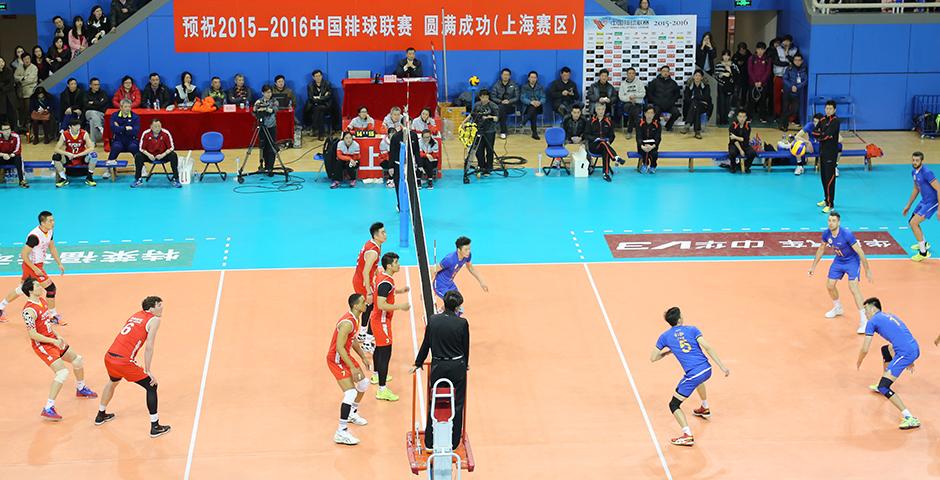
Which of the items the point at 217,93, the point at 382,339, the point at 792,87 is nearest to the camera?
the point at 382,339

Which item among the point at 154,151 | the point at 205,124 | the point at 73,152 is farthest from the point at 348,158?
the point at 73,152

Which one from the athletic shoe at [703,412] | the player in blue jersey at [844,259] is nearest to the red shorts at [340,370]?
the athletic shoe at [703,412]

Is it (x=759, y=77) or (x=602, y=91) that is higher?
(x=759, y=77)

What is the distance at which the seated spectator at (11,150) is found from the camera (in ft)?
86.1

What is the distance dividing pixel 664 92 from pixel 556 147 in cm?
576

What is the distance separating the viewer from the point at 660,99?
3228 cm

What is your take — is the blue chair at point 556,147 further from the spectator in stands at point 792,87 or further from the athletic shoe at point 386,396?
the athletic shoe at point 386,396

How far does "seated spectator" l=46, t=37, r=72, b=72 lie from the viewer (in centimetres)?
3253

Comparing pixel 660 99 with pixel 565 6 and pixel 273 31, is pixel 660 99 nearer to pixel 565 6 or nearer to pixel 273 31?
pixel 565 6

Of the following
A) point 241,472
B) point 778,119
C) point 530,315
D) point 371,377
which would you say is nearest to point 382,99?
point 778,119

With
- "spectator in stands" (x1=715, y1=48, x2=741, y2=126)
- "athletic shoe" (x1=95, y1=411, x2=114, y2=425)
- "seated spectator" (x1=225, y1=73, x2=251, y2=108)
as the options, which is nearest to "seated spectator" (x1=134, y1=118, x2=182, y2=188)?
"seated spectator" (x1=225, y1=73, x2=251, y2=108)

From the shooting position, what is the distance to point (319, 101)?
1254 inches

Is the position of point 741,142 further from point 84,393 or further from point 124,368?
point 124,368

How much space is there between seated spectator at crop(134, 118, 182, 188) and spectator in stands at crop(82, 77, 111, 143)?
496 cm
